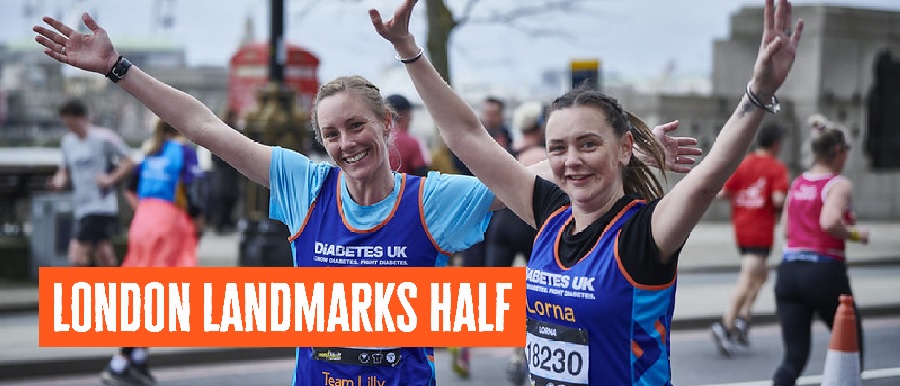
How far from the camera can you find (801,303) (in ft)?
21.6

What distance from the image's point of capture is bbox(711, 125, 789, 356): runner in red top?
928 centimetres

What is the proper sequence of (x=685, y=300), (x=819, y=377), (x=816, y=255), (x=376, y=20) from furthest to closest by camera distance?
(x=685, y=300) < (x=819, y=377) < (x=816, y=255) < (x=376, y=20)

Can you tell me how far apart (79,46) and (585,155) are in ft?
5.38

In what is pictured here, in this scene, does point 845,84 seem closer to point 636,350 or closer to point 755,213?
point 755,213

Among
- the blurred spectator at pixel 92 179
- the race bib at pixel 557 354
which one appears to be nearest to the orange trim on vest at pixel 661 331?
the race bib at pixel 557 354

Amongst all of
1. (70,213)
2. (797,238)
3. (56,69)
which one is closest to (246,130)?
(70,213)

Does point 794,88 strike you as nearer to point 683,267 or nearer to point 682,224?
point 683,267

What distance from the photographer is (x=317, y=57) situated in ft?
108

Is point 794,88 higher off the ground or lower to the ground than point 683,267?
higher

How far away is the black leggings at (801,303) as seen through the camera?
6.51 meters

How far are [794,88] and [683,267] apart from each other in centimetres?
1118

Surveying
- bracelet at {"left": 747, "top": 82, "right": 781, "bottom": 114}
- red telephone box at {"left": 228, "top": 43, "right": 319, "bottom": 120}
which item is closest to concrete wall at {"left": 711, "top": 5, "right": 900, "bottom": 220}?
red telephone box at {"left": 228, "top": 43, "right": 319, "bottom": 120}

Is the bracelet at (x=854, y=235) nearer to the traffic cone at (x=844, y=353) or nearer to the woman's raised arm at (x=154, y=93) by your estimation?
the traffic cone at (x=844, y=353)

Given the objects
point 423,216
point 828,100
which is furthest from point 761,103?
point 828,100
